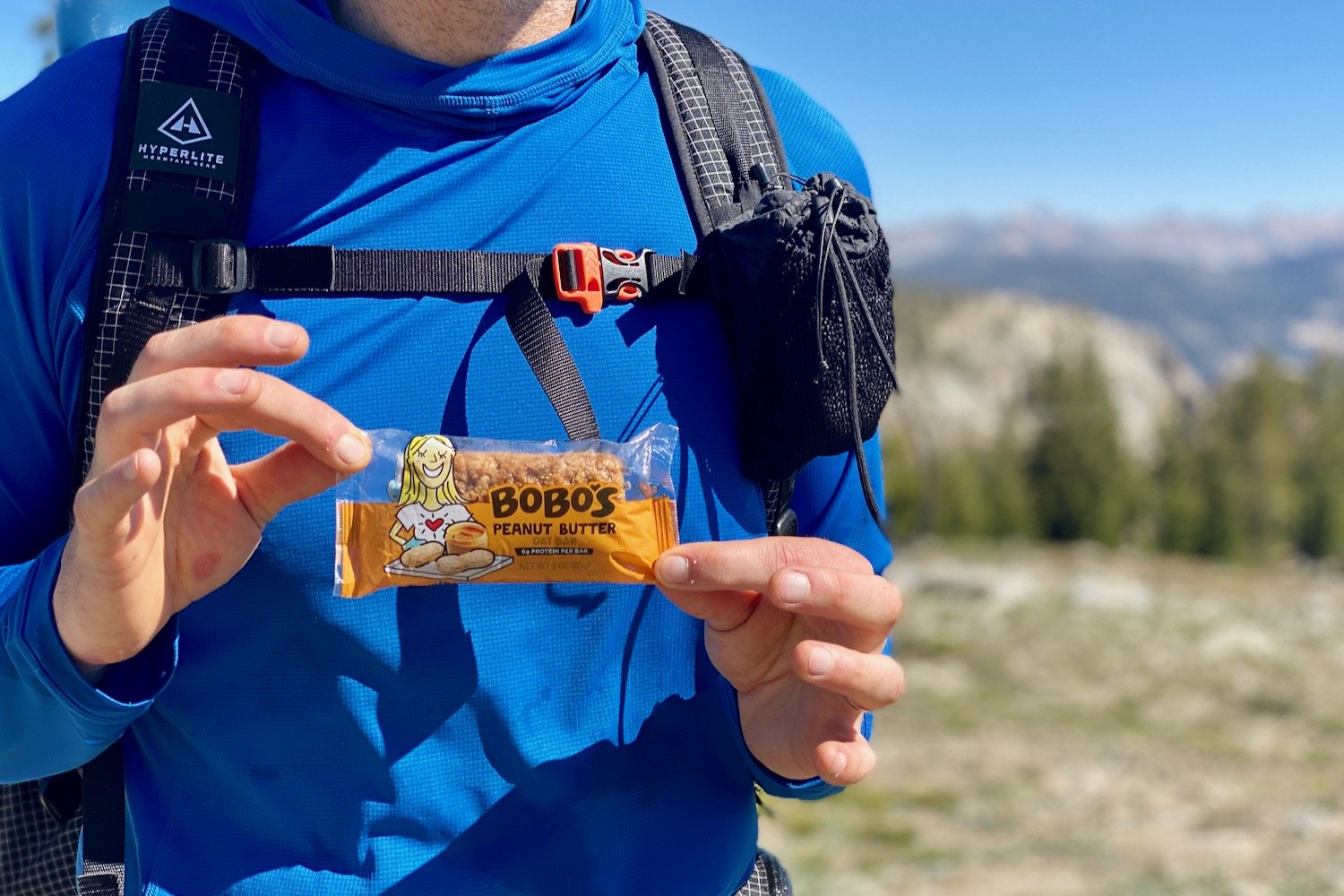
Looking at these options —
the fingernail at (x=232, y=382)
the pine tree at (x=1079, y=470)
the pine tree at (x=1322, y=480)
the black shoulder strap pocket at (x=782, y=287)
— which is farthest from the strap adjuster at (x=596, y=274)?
the pine tree at (x=1322, y=480)

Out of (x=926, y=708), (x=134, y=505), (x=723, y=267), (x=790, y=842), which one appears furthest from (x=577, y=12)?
(x=926, y=708)

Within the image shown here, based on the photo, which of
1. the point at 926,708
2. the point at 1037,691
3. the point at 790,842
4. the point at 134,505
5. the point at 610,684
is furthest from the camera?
the point at 1037,691

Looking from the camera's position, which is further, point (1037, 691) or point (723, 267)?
point (1037, 691)

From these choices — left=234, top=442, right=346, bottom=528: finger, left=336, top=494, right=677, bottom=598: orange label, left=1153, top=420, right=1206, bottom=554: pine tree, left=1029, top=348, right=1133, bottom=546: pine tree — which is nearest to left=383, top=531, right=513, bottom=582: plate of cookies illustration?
left=336, top=494, right=677, bottom=598: orange label

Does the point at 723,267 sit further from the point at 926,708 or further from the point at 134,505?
the point at 926,708

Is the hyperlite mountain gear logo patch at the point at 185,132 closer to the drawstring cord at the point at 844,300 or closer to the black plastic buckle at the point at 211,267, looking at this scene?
the black plastic buckle at the point at 211,267

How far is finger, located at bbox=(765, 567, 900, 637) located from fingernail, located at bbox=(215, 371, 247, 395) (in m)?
0.78

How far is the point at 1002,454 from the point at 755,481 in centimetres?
8357

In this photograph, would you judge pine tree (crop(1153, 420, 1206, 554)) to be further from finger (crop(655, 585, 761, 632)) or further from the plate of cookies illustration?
the plate of cookies illustration

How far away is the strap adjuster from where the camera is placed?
75.3 inches

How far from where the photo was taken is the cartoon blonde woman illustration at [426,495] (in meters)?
1.78

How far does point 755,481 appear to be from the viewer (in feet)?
6.80

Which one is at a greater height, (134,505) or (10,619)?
(134,505)

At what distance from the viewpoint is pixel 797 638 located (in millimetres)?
1909
